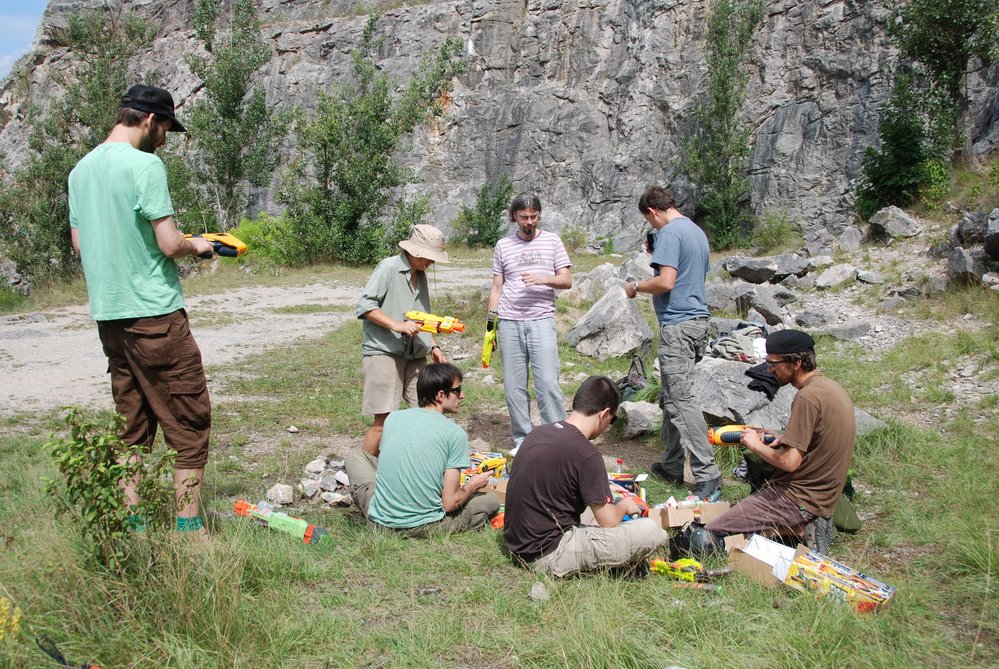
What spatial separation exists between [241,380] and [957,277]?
876cm

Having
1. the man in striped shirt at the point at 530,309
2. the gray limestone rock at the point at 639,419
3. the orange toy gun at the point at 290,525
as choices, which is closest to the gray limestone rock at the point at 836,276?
the gray limestone rock at the point at 639,419

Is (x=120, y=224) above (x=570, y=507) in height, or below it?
above

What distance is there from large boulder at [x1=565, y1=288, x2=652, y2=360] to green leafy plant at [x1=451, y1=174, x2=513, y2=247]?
847 inches

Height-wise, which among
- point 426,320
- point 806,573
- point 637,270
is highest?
point 426,320

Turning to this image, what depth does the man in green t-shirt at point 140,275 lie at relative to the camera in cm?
340

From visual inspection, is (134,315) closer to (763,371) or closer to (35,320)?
(763,371)

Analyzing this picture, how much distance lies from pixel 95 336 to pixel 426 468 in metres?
8.93

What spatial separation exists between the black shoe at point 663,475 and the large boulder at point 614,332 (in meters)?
3.64

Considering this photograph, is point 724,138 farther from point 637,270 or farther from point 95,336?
point 95,336

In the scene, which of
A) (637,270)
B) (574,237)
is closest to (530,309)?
(637,270)

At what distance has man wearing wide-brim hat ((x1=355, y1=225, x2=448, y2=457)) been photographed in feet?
16.3

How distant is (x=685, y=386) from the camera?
5.04m

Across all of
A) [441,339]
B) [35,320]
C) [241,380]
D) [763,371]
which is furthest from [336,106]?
[763,371]

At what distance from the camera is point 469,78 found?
3578cm
